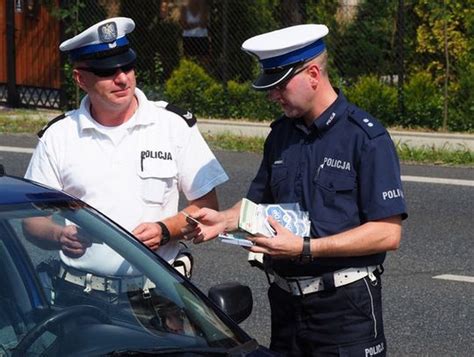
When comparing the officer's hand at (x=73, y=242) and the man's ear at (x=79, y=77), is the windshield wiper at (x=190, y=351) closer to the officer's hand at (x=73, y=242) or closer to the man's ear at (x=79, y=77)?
the officer's hand at (x=73, y=242)

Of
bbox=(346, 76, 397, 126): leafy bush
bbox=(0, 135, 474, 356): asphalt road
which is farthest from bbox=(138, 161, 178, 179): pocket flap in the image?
bbox=(346, 76, 397, 126): leafy bush

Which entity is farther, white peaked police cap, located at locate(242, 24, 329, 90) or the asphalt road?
the asphalt road

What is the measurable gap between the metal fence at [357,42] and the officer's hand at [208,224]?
10733 mm

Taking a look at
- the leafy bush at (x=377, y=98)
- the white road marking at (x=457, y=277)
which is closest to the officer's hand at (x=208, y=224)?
the white road marking at (x=457, y=277)

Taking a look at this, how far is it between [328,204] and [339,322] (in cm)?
40

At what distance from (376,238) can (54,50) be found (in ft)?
46.5

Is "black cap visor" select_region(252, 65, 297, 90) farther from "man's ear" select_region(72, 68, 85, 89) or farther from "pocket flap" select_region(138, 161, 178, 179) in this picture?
"man's ear" select_region(72, 68, 85, 89)

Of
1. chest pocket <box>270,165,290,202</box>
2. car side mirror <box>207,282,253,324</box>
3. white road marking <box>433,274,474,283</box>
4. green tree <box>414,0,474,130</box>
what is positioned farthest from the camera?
green tree <box>414,0,474,130</box>

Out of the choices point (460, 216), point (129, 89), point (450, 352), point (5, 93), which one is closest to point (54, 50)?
point (5, 93)

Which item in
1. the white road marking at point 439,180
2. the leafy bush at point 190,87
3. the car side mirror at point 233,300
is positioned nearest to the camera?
the car side mirror at point 233,300

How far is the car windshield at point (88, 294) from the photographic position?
3.32 meters

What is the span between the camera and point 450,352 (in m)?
6.34

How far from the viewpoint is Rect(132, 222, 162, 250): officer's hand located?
165 inches

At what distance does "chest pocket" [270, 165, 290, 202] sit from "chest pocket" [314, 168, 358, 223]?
149mm
